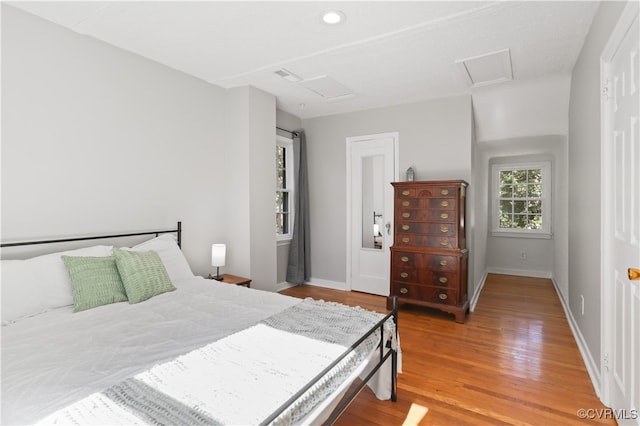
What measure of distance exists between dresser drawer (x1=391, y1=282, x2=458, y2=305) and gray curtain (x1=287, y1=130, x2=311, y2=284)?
149cm

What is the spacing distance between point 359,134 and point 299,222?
1.52 m

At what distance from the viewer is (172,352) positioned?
1531 millimetres

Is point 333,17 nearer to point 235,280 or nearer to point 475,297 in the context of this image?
point 235,280

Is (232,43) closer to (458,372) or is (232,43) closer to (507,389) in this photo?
(458,372)

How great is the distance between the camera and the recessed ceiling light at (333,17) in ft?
7.56

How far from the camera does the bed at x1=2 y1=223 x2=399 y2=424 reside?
1.12 m

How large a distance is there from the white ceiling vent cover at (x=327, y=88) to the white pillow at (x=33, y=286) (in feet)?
9.11

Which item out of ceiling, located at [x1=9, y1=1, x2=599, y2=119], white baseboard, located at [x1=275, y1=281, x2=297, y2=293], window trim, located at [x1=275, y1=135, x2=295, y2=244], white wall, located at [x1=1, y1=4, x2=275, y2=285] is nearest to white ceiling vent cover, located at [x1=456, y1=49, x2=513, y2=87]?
ceiling, located at [x1=9, y1=1, x2=599, y2=119]

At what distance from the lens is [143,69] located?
3.04 m

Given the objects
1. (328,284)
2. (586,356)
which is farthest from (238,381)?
(328,284)

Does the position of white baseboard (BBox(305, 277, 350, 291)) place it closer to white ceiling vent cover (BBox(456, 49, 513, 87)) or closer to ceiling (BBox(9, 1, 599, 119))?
ceiling (BBox(9, 1, 599, 119))

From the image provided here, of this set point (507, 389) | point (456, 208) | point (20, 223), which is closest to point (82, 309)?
point (20, 223)

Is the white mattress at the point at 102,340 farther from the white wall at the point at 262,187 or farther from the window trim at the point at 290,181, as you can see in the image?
the window trim at the point at 290,181

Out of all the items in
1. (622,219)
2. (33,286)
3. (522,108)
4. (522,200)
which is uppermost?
(522,108)
